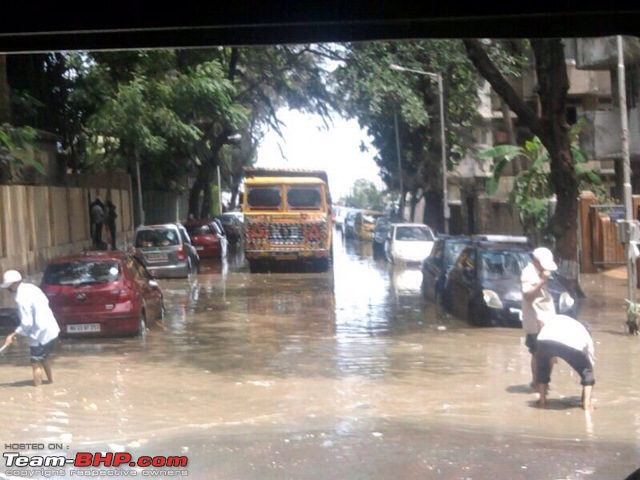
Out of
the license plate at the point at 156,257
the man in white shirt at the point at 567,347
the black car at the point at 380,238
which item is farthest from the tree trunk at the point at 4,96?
the man in white shirt at the point at 567,347

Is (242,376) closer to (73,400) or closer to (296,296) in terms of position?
(73,400)

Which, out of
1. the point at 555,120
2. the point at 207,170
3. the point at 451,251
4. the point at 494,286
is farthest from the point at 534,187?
the point at 494,286

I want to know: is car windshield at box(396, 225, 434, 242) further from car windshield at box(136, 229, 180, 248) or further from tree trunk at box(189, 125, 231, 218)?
car windshield at box(136, 229, 180, 248)

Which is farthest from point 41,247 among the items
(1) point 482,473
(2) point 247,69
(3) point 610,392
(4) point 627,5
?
(4) point 627,5

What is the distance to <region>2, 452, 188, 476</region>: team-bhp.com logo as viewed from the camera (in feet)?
26.6

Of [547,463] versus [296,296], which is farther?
[296,296]

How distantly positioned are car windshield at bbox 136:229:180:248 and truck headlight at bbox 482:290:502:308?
1272 cm

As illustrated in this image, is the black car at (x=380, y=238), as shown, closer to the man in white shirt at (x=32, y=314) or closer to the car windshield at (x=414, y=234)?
the car windshield at (x=414, y=234)

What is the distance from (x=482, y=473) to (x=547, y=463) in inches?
25.2

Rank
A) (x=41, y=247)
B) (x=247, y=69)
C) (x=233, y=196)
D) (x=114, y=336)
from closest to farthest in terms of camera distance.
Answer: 1. (x=114, y=336)
2. (x=41, y=247)
3. (x=247, y=69)
4. (x=233, y=196)

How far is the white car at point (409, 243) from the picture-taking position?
33.0 meters

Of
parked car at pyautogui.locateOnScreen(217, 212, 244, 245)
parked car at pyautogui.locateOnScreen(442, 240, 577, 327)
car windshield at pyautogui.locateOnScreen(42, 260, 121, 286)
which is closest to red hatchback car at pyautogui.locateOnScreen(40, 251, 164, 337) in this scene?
car windshield at pyautogui.locateOnScreen(42, 260, 121, 286)

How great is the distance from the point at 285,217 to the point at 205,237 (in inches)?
295

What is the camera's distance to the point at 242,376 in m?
13.3
